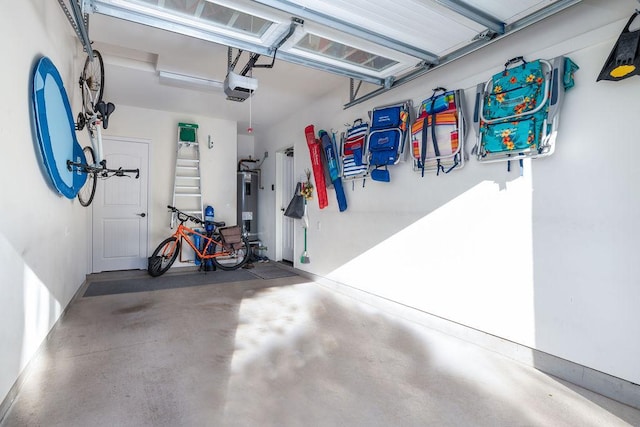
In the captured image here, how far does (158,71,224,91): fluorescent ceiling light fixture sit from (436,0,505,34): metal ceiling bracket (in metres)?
3.13

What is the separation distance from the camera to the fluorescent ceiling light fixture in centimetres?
408

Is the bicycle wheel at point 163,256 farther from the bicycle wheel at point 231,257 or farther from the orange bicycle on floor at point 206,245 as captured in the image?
the bicycle wheel at point 231,257

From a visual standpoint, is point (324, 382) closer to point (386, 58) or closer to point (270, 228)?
point (386, 58)

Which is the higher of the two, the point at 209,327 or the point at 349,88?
the point at 349,88

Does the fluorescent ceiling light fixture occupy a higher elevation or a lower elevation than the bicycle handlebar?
higher

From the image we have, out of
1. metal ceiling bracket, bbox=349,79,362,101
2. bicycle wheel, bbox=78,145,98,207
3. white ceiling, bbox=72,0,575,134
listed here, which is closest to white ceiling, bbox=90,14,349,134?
white ceiling, bbox=72,0,575,134

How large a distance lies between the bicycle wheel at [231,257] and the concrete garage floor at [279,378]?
2332mm

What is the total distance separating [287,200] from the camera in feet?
21.0

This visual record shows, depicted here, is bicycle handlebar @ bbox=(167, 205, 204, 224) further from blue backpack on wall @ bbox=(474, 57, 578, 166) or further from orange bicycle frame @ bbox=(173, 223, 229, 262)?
blue backpack on wall @ bbox=(474, 57, 578, 166)

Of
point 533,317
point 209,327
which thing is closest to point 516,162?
point 533,317

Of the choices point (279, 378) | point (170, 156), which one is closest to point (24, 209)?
point (279, 378)

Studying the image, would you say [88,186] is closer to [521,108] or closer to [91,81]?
[91,81]

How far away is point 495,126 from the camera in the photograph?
8.39ft

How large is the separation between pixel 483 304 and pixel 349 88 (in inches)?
119
